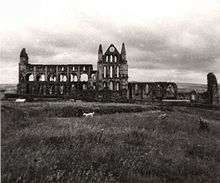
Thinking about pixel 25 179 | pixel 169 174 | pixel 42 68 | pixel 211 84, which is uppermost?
pixel 42 68

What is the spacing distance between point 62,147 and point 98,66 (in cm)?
5917

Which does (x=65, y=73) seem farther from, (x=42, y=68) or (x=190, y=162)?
(x=190, y=162)

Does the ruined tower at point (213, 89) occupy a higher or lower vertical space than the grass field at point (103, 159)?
higher

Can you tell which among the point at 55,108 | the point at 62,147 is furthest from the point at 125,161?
the point at 55,108

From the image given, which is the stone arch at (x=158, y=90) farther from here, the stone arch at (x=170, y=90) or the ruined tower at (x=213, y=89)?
the ruined tower at (x=213, y=89)

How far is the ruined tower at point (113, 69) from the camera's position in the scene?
216 ft

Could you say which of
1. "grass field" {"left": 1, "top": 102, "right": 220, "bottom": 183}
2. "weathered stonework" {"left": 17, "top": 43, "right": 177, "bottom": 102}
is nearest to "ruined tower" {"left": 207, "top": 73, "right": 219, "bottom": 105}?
"weathered stonework" {"left": 17, "top": 43, "right": 177, "bottom": 102}

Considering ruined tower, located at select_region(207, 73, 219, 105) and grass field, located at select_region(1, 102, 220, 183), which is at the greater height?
ruined tower, located at select_region(207, 73, 219, 105)

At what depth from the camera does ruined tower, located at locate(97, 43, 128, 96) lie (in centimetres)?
6575

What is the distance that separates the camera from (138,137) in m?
10.2

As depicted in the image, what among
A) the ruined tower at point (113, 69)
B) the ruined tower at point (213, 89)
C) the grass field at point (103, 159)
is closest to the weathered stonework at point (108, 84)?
the ruined tower at point (113, 69)

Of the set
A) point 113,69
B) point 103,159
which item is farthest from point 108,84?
point 103,159

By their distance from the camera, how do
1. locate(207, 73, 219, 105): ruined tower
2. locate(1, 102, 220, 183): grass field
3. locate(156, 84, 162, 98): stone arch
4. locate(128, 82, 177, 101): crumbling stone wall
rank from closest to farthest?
locate(1, 102, 220, 183): grass field → locate(207, 73, 219, 105): ruined tower → locate(128, 82, 177, 101): crumbling stone wall → locate(156, 84, 162, 98): stone arch

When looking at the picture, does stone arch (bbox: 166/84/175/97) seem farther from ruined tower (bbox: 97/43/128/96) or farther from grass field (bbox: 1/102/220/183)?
grass field (bbox: 1/102/220/183)
